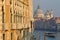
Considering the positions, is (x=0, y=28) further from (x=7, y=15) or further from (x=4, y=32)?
(x=7, y=15)

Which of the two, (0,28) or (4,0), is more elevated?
(4,0)

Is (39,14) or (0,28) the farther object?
(39,14)

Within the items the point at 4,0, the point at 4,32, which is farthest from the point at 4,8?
the point at 4,32

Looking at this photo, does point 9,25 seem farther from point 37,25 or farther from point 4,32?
point 37,25

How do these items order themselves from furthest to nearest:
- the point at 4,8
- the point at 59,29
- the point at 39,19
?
1. the point at 39,19
2. the point at 59,29
3. the point at 4,8

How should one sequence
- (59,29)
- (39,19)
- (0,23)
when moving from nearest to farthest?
1. (0,23)
2. (59,29)
3. (39,19)

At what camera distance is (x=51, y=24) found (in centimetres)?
11400

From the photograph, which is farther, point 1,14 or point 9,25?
point 9,25

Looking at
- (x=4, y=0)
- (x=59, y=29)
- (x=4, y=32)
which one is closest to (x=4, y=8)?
(x=4, y=0)

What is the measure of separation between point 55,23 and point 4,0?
106550 mm

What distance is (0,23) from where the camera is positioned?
8383mm

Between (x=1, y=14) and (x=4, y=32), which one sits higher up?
(x=1, y=14)

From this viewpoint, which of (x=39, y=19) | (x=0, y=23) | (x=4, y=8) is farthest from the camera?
(x=39, y=19)

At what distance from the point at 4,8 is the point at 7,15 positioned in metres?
0.38
